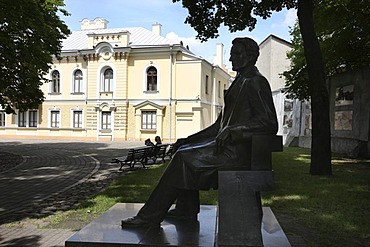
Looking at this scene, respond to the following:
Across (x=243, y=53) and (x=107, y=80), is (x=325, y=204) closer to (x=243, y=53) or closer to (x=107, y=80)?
(x=243, y=53)

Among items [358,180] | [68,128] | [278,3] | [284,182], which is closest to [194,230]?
[284,182]

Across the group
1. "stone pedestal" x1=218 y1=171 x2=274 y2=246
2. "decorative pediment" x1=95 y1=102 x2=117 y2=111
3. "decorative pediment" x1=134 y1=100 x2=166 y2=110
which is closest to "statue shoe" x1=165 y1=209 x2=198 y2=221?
"stone pedestal" x1=218 y1=171 x2=274 y2=246

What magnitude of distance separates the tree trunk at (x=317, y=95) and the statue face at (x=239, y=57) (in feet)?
25.9

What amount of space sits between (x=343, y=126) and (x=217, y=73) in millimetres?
19486

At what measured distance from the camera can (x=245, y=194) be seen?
3408 millimetres

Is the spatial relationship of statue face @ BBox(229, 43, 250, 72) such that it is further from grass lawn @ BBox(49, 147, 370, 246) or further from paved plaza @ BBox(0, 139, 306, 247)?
grass lawn @ BBox(49, 147, 370, 246)

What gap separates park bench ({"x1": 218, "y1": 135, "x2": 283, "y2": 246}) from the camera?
3.32 m

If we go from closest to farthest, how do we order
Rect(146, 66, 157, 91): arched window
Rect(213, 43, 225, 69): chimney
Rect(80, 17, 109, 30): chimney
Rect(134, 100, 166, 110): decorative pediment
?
Rect(134, 100, 166, 110): decorative pediment, Rect(146, 66, 157, 91): arched window, Rect(80, 17, 109, 30): chimney, Rect(213, 43, 225, 69): chimney

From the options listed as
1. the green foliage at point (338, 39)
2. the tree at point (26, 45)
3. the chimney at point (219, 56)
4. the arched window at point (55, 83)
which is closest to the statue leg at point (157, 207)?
the tree at point (26, 45)

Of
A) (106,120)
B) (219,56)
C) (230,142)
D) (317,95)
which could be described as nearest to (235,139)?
(230,142)

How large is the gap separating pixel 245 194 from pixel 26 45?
39.5 feet

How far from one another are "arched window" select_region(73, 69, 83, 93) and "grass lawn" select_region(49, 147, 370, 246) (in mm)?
24096

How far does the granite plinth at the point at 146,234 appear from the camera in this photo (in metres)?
3.45

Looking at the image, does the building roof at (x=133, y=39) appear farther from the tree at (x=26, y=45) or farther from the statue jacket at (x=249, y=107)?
the statue jacket at (x=249, y=107)
